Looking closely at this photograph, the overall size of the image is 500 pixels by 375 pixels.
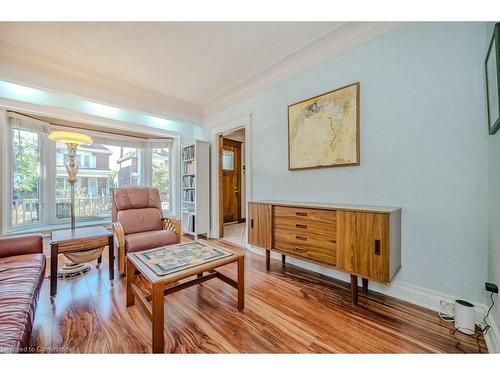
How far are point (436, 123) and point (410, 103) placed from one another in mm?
258

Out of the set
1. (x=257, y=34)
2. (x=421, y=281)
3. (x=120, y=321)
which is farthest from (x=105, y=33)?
(x=421, y=281)

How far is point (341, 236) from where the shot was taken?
1.71 meters

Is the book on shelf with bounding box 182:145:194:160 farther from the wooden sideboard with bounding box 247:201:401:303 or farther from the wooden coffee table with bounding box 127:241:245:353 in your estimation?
the wooden coffee table with bounding box 127:241:245:353

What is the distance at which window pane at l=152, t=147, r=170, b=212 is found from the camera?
4.29 meters

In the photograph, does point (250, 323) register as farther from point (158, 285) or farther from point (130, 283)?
point (130, 283)

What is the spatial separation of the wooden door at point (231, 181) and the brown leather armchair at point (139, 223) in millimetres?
2271

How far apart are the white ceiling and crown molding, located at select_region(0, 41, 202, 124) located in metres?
0.11

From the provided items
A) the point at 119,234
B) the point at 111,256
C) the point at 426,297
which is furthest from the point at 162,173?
the point at 426,297

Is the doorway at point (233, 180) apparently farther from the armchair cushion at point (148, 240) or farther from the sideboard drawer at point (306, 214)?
the sideboard drawer at point (306, 214)

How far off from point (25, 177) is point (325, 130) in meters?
4.21

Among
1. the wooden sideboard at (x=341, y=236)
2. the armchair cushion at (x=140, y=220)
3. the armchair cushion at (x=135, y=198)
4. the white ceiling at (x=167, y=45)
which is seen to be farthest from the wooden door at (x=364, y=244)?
the armchair cushion at (x=135, y=198)

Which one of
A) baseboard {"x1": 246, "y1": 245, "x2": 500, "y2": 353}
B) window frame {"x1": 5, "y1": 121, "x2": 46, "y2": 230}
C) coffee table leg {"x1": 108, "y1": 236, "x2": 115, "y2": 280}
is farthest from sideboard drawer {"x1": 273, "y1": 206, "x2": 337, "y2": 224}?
window frame {"x1": 5, "y1": 121, "x2": 46, "y2": 230}

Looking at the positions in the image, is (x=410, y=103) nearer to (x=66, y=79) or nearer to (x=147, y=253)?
(x=147, y=253)

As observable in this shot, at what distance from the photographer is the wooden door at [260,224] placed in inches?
90.6
